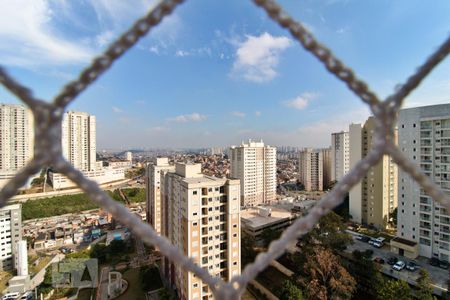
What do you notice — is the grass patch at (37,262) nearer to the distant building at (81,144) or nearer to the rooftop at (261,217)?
the rooftop at (261,217)

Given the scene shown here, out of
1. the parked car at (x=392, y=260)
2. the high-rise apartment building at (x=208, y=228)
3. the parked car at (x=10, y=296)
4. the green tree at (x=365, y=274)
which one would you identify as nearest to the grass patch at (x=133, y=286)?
the high-rise apartment building at (x=208, y=228)

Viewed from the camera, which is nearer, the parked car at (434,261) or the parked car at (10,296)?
the parked car at (10,296)

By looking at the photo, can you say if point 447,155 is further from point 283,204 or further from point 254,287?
point 283,204

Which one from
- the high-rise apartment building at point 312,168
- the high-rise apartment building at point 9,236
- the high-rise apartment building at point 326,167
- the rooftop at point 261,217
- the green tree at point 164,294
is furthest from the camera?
the high-rise apartment building at point 326,167

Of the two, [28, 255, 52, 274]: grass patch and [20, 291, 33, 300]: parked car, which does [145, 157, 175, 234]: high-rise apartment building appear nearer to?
[20, 291, 33, 300]: parked car

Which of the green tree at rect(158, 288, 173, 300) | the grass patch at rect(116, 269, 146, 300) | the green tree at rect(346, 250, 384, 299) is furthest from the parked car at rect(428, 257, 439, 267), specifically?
the grass patch at rect(116, 269, 146, 300)

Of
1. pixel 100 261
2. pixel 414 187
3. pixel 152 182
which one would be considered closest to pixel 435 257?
pixel 414 187
